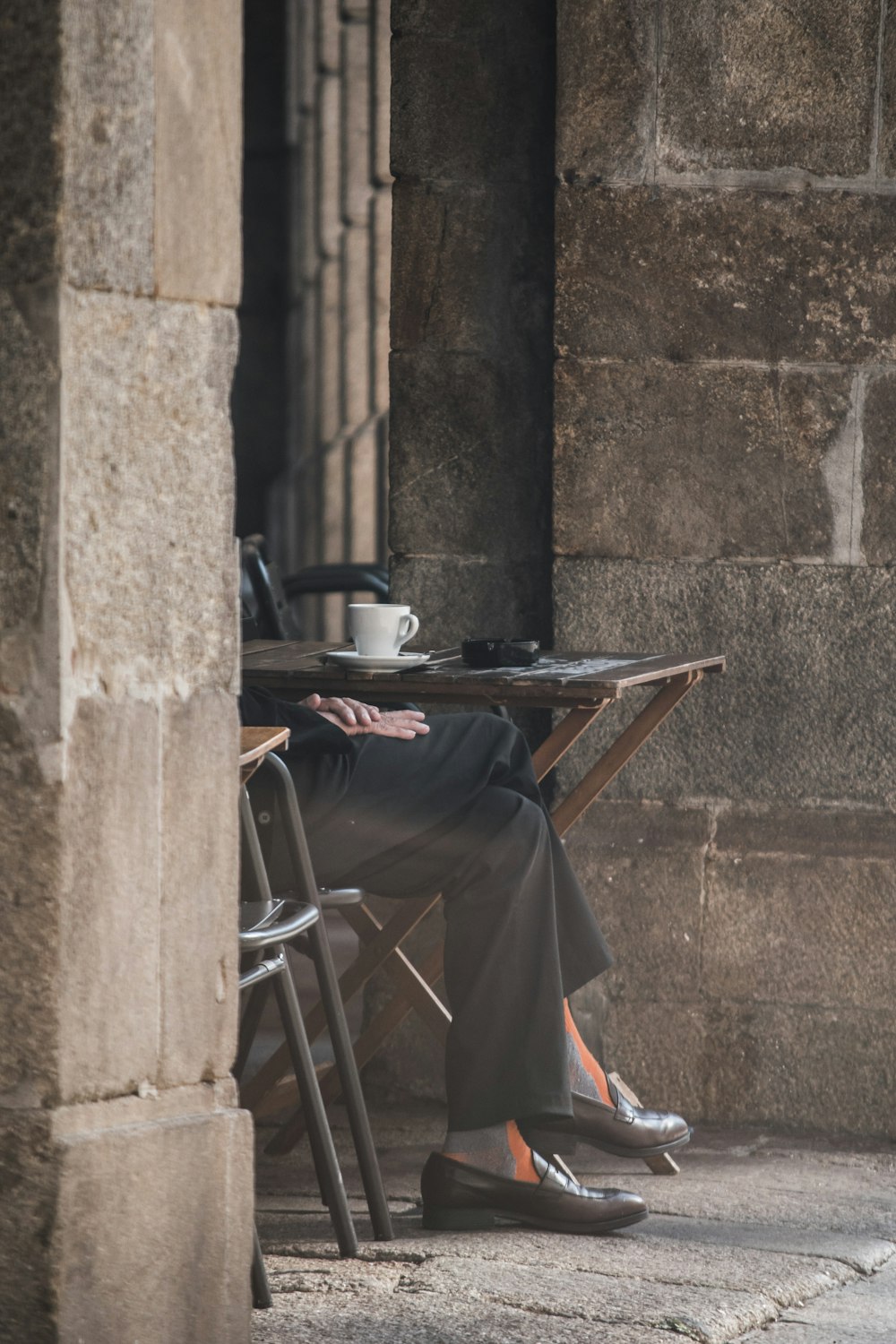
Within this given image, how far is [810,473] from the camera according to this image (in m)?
4.26

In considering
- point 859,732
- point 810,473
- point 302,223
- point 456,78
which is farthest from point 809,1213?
point 302,223

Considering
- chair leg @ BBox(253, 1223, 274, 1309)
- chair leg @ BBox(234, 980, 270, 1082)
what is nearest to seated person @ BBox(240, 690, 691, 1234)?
chair leg @ BBox(234, 980, 270, 1082)

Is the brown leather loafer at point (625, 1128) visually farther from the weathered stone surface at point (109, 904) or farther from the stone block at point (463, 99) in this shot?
the stone block at point (463, 99)

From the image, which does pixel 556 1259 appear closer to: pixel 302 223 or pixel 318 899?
pixel 318 899

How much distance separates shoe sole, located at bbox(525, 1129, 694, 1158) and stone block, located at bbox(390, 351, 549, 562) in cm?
127

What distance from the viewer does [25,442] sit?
7.88 feet

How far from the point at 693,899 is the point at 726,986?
0.61 feet

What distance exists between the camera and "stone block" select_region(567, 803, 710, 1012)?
4.32 m

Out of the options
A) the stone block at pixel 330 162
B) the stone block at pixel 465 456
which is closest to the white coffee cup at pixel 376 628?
the stone block at pixel 465 456

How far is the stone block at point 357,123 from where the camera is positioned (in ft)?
34.6

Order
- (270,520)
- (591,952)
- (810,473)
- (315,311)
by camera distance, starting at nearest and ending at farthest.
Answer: (591,952), (810,473), (315,311), (270,520)

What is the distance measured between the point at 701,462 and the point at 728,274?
14.7 inches

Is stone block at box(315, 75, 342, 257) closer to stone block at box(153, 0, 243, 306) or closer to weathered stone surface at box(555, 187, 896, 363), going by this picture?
weathered stone surface at box(555, 187, 896, 363)

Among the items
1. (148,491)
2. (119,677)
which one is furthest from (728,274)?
(119,677)
